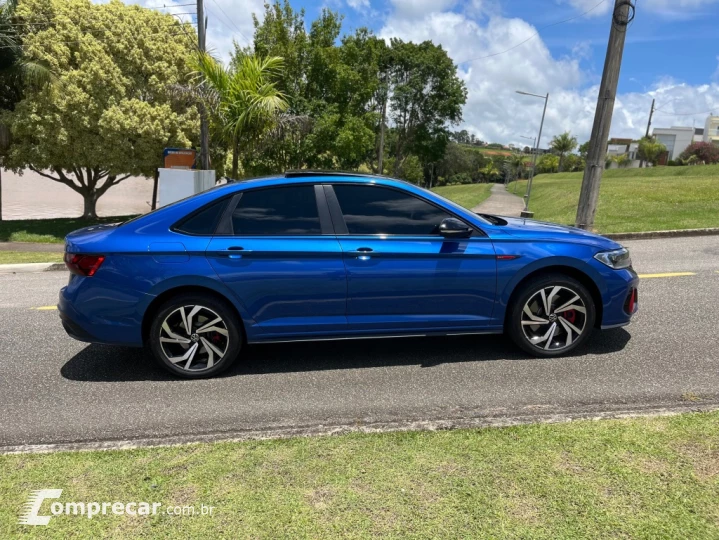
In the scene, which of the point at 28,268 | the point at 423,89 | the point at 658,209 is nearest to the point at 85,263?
the point at 28,268

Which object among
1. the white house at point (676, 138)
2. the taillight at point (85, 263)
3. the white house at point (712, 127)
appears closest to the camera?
the taillight at point (85, 263)

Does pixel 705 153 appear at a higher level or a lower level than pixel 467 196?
higher

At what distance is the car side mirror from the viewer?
12.9 feet

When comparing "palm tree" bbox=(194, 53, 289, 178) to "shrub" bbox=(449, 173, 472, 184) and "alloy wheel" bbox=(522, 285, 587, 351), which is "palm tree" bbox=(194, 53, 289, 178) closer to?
A: "alloy wheel" bbox=(522, 285, 587, 351)

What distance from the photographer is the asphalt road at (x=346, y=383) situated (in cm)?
339

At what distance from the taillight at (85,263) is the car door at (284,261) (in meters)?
0.86

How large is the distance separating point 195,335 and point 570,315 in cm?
310

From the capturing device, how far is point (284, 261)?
12.8 feet

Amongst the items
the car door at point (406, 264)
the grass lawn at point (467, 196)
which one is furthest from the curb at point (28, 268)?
the grass lawn at point (467, 196)

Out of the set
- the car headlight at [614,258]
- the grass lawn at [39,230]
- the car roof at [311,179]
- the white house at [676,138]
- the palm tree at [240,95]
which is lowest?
the grass lawn at [39,230]

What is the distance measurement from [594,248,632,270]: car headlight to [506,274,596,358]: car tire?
0.29m

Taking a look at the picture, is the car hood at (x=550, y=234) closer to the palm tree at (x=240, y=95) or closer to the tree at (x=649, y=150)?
the palm tree at (x=240, y=95)

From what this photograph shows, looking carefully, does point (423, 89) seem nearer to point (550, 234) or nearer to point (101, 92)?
point (101, 92)

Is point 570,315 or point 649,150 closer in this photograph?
point 570,315
